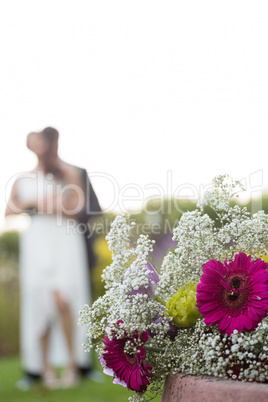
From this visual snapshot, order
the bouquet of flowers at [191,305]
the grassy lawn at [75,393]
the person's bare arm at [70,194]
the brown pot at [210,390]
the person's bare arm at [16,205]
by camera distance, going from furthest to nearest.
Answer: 1. the person's bare arm at [70,194]
2. the person's bare arm at [16,205]
3. the grassy lawn at [75,393]
4. the bouquet of flowers at [191,305]
5. the brown pot at [210,390]

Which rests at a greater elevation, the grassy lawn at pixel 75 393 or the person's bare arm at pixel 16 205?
the person's bare arm at pixel 16 205

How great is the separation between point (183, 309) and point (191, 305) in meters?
0.02

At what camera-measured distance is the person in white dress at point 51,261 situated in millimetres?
4715

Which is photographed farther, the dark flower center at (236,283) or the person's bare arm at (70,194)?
the person's bare arm at (70,194)

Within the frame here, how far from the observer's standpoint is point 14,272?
28.1 feet

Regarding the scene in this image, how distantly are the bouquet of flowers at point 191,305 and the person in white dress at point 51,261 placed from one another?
12.3 ft

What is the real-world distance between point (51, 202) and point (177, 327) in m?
3.83

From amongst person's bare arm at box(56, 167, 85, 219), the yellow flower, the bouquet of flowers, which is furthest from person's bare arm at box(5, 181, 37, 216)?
the yellow flower

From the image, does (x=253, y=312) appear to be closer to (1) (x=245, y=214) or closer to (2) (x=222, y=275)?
(2) (x=222, y=275)

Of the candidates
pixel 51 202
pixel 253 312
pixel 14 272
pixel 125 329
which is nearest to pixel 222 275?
pixel 253 312

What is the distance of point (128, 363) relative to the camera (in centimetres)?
93

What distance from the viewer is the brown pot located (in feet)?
2.45

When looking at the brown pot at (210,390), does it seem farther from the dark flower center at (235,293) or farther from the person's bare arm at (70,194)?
the person's bare arm at (70,194)

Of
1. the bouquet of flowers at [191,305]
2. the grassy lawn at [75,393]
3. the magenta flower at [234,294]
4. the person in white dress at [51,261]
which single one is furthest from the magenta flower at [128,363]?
the person in white dress at [51,261]
